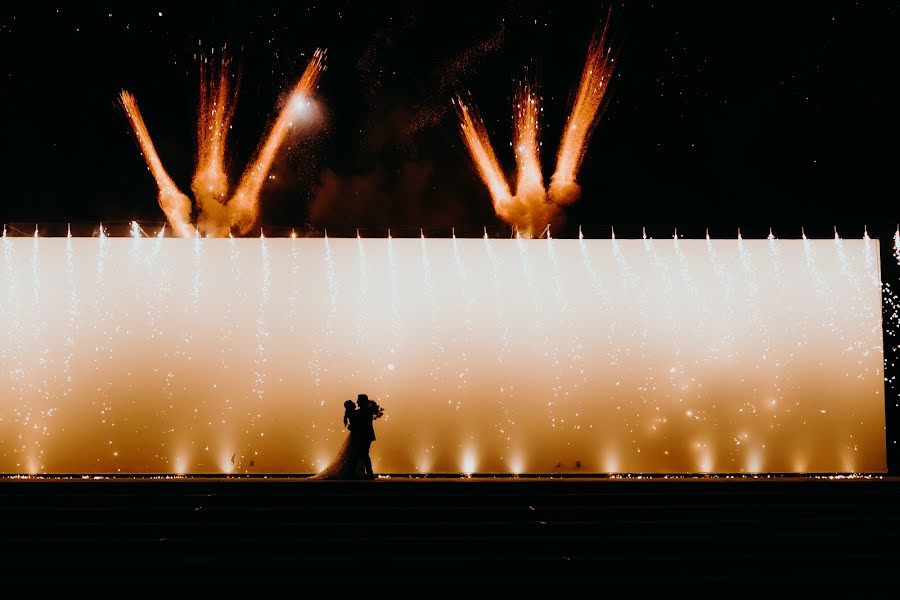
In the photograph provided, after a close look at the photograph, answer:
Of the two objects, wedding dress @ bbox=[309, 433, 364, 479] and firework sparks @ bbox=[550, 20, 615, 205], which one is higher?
firework sparks @ bbox=[550, 20, 615, 205]

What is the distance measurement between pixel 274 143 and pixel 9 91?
123 inches

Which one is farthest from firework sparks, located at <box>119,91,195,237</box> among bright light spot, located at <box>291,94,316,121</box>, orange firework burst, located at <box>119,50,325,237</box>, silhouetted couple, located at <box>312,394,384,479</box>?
silhouetted couple, located at <box>312,394,384,479</box>

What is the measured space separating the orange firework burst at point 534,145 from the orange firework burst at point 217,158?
6.80ft

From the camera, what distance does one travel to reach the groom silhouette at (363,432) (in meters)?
7.37

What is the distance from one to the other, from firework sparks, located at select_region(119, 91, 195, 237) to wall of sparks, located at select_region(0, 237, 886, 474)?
590 millimetres

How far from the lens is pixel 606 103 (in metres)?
9.07

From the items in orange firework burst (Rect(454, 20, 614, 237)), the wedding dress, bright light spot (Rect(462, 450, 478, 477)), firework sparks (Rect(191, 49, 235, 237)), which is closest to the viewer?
the wedding dress

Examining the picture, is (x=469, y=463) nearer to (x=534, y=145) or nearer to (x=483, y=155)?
(x=483, y=155)

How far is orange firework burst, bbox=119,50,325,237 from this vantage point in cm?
862

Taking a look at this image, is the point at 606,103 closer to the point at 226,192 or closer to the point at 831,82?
the point at 831,82

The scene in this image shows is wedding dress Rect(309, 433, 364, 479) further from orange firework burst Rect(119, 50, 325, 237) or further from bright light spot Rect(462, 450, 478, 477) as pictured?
orange firework burst Rect(119, 50, 325, 237)

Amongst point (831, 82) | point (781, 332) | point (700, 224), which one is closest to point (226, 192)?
point (700, 224)

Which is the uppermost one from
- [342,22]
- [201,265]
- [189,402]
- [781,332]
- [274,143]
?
[342,22]
